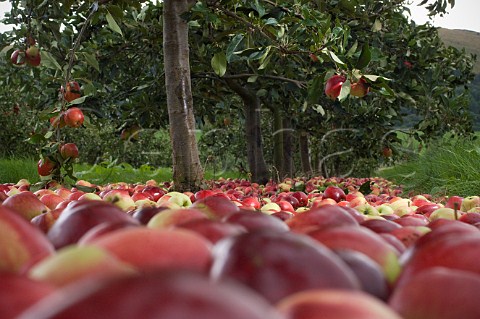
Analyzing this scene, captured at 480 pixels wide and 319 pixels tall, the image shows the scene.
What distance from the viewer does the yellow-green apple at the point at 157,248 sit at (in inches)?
18.9

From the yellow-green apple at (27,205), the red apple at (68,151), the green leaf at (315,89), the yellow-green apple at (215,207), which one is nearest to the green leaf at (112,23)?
the red apple at (68,151)

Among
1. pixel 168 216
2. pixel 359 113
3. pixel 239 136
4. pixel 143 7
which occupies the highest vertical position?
pixel 143 7

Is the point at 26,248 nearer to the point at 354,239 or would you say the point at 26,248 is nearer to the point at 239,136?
the point at 354,239

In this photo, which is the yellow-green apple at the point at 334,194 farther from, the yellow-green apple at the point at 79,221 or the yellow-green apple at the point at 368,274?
the yellow-green apple at the point at 368,274

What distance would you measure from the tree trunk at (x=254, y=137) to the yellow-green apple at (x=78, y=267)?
5882 millimetres

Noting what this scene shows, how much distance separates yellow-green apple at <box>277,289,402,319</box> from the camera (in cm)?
36

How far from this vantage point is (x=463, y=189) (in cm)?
507

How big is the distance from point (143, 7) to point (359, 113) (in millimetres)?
2844

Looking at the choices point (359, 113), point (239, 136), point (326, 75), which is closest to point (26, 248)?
point (326, 75)

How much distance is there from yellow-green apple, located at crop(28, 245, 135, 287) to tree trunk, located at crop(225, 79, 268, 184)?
5882 mm

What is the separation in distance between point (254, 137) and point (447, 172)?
7.20 feet

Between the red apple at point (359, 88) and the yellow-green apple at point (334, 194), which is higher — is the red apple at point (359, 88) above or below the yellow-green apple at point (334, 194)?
above

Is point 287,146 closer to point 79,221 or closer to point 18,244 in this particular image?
point 79,221

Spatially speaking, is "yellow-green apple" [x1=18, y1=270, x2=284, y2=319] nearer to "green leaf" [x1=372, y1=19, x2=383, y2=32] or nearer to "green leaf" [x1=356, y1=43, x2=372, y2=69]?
"green leaf" [x1=356, y1=43, x2=372, y2=69]
